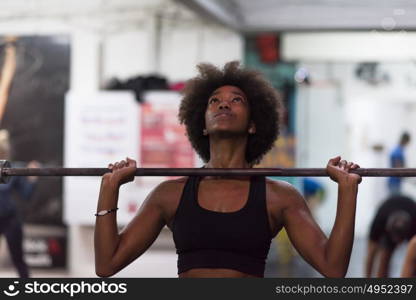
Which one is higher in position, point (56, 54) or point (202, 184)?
point (56, 54)

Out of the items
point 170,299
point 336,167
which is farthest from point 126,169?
point 336,167

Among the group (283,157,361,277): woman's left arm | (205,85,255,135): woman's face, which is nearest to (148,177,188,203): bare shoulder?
(205,85,255,135): woman's face

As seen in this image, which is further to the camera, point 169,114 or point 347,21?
point 169,114

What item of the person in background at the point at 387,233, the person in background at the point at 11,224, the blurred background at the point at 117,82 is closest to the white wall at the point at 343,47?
the blurred background at the point at 117,82

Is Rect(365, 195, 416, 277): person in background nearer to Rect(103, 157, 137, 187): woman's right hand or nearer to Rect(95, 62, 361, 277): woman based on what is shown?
Rect(95, 62, 361, 277): woman

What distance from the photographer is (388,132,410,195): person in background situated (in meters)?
7.40

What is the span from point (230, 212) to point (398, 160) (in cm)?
537

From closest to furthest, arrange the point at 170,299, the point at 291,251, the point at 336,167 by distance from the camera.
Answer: the point at 170,299 < the point at 336,167 < the point at 291,251

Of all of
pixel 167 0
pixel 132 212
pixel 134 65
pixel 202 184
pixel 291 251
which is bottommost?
pixel 291 251

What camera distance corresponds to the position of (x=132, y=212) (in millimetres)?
6367

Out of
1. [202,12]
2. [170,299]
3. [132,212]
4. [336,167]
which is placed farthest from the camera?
[132,212]

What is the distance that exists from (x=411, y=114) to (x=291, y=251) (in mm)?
1838

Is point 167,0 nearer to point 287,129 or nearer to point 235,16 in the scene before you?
point 235,16

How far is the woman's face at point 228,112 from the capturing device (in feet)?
8.46
